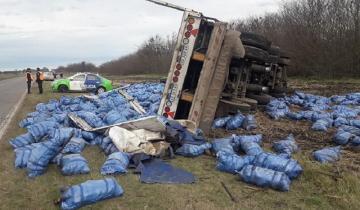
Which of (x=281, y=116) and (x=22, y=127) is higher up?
(x=281, y=116)

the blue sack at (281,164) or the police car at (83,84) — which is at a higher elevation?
the blue sack at (281,164)

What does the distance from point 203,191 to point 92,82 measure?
22.4m

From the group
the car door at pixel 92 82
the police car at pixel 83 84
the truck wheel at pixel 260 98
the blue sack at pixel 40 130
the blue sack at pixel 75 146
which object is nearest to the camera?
the blue sack at pixel 75 146

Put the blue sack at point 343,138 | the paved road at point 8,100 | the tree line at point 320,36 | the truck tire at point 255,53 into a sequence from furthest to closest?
the tree line at point 320,36 → the paved road at point 8,100 → the truck tire at point 255,53 → the blue sack at point 343,138

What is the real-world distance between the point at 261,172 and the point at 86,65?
427 ft

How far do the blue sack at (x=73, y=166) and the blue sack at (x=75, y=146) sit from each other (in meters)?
0.94

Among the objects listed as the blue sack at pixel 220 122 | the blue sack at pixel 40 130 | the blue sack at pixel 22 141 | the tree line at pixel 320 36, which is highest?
the tree line at pixel 320 36

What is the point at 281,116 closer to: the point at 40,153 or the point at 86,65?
the point at 40,153

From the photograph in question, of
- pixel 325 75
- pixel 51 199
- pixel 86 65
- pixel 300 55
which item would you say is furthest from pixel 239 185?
pixel 86 65

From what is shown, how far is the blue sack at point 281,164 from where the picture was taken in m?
6.61

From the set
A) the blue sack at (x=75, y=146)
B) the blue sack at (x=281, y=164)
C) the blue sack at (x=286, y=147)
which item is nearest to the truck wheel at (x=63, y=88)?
the blue sack at (x=75, y=146)

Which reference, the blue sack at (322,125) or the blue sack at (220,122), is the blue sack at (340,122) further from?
the blue sack at (220,122)

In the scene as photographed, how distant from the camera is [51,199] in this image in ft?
19.6

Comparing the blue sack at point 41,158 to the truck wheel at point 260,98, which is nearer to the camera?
the blue sack at point 41,158
